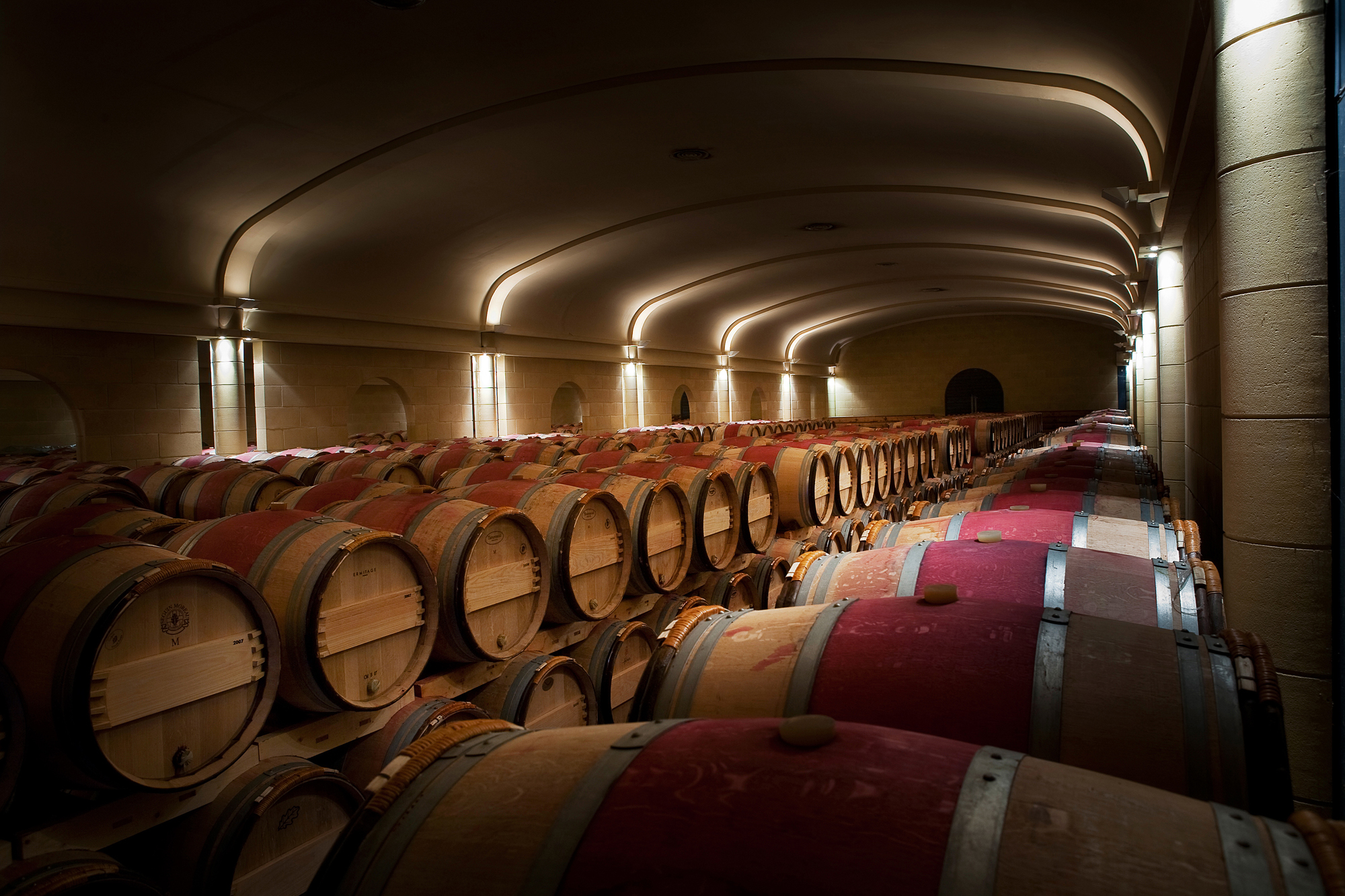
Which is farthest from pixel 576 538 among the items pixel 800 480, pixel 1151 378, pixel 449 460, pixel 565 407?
pixel 565 407

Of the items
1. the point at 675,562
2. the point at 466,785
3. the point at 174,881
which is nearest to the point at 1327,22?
the point at 466,785

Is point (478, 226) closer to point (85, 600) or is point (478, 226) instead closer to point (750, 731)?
point (85, 600)

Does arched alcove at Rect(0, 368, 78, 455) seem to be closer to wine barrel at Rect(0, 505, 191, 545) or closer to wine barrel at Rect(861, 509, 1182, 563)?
wine barrel at Rect(0, 505, 191, 545)

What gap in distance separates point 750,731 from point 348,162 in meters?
9.97

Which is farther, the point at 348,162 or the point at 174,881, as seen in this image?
the point at 348,162

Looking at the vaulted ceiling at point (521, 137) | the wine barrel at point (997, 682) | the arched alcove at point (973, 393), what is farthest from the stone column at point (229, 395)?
the arched alcove at point (973, 393)

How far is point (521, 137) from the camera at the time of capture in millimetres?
9336

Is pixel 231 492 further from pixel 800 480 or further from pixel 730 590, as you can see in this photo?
pixel 800 480

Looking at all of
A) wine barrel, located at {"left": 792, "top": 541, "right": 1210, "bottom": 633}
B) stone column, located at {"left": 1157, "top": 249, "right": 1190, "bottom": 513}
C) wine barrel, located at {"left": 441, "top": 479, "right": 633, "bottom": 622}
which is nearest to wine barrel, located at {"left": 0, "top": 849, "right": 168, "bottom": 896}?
wine barrel, located at {"left": 441, "top": 479, "right": 633, "bottom": 622}

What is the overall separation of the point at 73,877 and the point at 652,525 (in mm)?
3032

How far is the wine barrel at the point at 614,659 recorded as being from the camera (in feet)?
12.6

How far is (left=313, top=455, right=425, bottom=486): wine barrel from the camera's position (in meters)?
6.19

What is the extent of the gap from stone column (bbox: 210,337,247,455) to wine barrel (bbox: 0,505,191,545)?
327 inches

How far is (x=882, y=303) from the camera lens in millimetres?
25875
